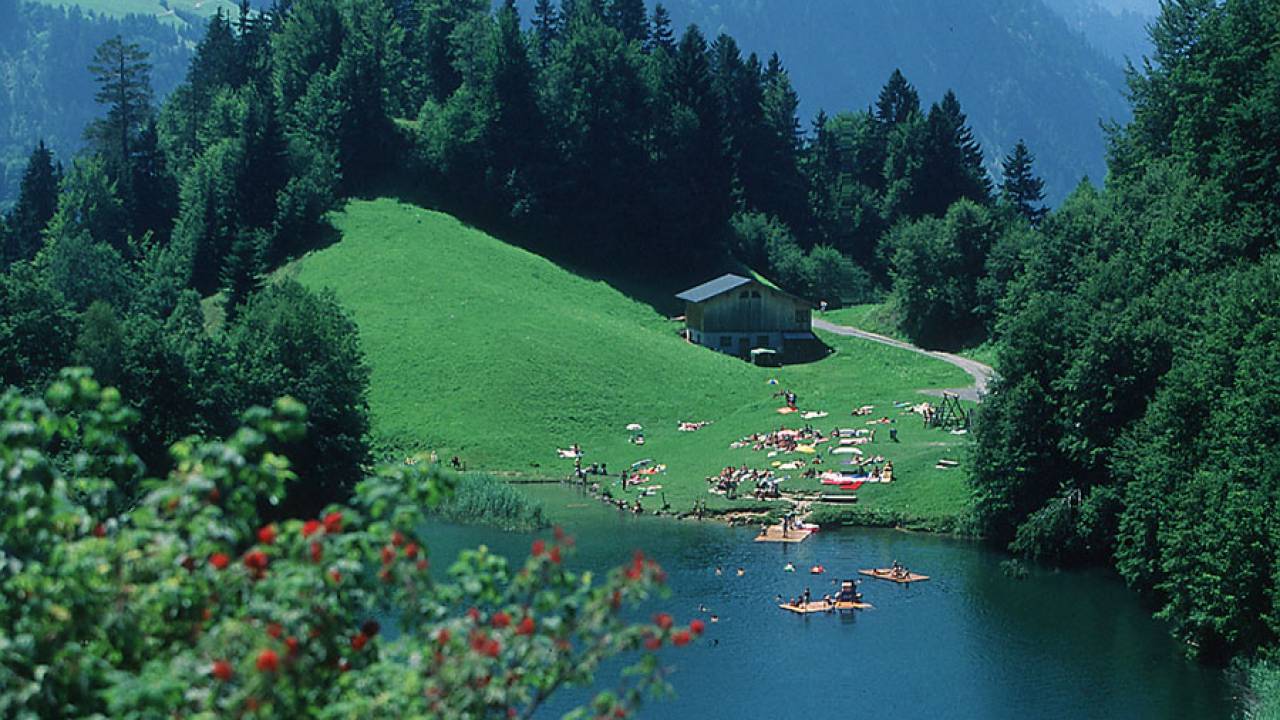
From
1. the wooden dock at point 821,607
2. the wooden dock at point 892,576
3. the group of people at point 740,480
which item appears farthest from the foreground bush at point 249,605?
the group of people at point 740,480

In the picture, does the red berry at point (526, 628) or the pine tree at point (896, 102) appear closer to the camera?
the red berry at point (526, 628)

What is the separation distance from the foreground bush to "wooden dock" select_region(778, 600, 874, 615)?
144ft

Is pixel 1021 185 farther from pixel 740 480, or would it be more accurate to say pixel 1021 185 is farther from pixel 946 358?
pixel 740 480

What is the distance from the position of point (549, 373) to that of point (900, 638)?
4683cm

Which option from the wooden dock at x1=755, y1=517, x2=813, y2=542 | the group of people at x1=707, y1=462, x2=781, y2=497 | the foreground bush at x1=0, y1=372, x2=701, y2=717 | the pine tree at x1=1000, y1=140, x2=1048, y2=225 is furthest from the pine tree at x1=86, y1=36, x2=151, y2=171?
the foreground bush at x1=0, y1=372, x2=701, y2=717

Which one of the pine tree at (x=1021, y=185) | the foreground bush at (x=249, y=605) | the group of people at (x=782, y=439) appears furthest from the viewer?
the pine tree at (x=1021, y=185)

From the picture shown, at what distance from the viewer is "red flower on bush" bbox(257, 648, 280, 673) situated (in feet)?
48.8

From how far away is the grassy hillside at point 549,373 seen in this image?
3516 inches

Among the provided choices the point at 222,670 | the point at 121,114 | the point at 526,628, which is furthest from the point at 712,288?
the point at 222,670

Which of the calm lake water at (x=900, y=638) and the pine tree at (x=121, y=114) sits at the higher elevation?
the pine tree at (x=121, y=114)

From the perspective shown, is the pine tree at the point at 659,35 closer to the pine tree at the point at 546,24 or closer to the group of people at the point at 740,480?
the pine tree at the point at 546,24

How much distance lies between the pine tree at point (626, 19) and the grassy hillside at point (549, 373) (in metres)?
54.1

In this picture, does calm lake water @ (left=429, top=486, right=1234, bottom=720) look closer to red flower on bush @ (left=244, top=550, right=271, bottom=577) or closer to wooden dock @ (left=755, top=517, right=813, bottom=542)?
wooden dock @ (left=755, top=517, right=813, bottom=542)

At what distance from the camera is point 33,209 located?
14750 cm
